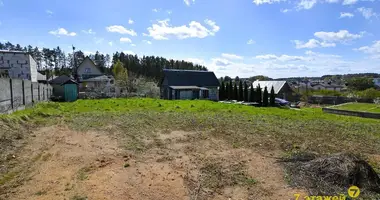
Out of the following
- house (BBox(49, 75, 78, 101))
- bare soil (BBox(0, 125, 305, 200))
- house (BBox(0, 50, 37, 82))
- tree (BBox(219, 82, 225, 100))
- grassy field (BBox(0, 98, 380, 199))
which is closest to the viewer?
bare soil (BBox(0, 125, 305, 200))

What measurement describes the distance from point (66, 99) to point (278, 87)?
102 feet

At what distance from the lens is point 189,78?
3288 cm

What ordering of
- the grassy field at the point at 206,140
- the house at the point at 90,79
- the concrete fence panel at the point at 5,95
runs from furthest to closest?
the house at the point at 90,79 → the concrete fence panel at the point at 5,95 → the grassy field at the point at 206,140

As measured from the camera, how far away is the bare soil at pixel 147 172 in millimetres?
4039

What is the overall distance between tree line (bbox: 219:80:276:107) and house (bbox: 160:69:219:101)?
1.20 meters

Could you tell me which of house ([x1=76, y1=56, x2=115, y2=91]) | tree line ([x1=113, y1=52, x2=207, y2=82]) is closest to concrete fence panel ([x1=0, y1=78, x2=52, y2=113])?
house ([x1=76, y1=56, x2=115, y2=91])

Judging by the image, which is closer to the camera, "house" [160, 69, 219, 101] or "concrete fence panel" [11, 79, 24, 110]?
"concrete fence panel" [11, 79, 24, 110]

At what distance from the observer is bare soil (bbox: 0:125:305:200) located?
4039 millimetres

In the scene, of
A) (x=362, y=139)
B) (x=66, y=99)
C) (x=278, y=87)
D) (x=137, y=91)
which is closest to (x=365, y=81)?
(x=278, y=87)

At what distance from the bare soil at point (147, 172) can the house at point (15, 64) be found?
2347 cm

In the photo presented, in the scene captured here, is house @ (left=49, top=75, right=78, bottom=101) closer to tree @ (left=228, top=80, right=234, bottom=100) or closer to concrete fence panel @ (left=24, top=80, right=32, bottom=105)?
concrete fence panel @ (left=24, top=80, right=32, bottom=105)

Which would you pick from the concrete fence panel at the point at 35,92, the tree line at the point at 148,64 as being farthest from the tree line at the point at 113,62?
the concrete fence panel at the point at 35,92

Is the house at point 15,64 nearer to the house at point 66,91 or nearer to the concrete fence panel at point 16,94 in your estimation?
the house at point 66,91

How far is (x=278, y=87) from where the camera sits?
37.8 m
